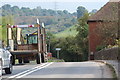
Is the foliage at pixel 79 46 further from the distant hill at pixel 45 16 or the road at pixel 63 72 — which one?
the road at pixel 63 72

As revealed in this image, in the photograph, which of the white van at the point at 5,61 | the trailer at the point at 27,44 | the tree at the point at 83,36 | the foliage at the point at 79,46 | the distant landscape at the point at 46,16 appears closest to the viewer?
the white van at the point at 5,61

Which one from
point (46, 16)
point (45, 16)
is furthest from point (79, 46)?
point (46, 16)

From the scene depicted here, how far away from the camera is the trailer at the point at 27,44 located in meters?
30.0

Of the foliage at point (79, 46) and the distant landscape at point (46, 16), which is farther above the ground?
the distant landscape at point (46, 16)

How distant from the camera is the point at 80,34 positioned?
8512 centimetres

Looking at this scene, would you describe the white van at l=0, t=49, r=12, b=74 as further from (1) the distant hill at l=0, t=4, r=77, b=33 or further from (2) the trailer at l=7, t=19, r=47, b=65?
(1) the distant hill at l=0, t=4, r=77, b=33

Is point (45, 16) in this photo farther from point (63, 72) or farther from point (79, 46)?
point (63, 72)

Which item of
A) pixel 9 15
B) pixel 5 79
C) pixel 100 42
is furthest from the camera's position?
pixel 9 15

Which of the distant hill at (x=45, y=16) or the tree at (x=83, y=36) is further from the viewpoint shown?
the tree at (x=83, y=36)

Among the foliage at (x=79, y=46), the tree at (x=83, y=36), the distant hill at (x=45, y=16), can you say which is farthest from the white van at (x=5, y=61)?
the tree at (x=83, y=36)

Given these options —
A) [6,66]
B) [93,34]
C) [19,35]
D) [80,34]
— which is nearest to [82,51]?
[80,34]

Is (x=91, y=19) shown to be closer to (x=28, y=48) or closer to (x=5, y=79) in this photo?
(x=28, y=48)

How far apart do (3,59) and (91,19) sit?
51918 millimetres

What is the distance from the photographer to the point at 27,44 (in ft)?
107
